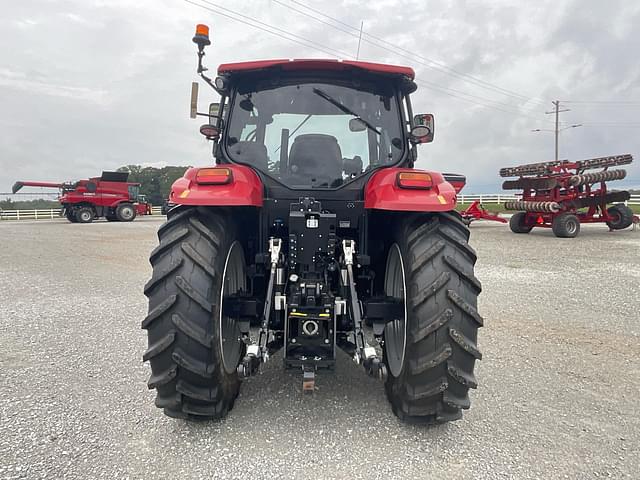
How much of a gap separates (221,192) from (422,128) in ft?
4.58

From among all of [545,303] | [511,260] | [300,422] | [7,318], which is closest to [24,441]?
[300,422]

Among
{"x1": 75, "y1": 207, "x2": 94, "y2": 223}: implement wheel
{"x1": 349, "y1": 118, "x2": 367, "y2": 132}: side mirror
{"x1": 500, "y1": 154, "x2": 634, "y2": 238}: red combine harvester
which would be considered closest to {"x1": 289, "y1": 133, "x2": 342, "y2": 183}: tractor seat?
{"x1": 349, "y1": 118, "x2": 367, "y2": 132}: side mirror

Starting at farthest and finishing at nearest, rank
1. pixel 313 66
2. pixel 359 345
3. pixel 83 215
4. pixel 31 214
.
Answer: pixel 31 214 < pixel 83 215 < pixel 313 66 < pixel 359 345

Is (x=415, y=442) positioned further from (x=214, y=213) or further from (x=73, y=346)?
(x=73, y=346)

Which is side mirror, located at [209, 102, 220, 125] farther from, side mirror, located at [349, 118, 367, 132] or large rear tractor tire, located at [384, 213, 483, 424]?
large rear tractor tire, located at [384, 213, 483, 424]

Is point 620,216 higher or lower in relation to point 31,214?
higher

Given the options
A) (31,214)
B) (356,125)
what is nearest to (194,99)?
(356,125)

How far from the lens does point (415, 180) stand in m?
2.26

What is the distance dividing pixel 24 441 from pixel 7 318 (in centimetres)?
289

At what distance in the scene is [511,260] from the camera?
833 centimetres

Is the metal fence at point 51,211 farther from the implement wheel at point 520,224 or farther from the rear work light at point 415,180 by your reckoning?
the rear work light at point 415,180

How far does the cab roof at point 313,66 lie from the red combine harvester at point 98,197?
68.8 ft

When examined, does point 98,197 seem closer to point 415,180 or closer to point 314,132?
point 314,132

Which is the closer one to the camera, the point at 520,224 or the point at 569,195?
the point at 569,195
